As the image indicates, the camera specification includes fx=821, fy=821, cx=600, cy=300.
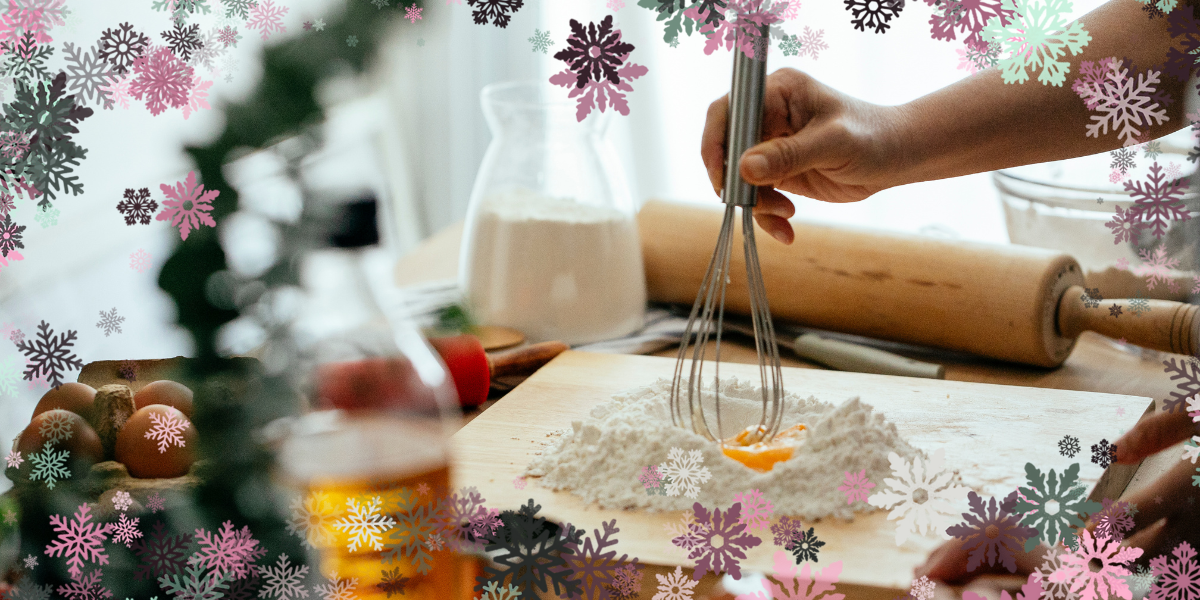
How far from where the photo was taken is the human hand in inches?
20.6

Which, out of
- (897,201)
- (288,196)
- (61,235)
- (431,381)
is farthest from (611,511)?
(897,201)

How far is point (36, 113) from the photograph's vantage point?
46 cm

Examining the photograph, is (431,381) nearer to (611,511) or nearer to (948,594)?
(611,511)

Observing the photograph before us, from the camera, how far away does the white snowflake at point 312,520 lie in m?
0.38

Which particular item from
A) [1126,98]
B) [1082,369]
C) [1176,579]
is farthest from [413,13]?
[1082,369]

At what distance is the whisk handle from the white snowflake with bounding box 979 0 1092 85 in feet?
0.39

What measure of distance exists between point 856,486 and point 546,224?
0.34 metres

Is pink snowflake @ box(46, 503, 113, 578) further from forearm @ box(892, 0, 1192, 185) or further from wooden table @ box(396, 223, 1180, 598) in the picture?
forearm @ box(892, 0, 1192, 185)

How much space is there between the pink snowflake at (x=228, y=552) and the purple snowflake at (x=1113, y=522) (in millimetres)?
422

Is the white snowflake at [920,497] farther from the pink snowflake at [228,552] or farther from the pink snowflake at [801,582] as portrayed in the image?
the pink snowflake at [228,552]

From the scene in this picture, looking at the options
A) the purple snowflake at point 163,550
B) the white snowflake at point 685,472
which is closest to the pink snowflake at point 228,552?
the purple snowflake at point 163,550

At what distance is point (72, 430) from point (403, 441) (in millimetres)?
204

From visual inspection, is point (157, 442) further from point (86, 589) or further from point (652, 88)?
point (652, 88)

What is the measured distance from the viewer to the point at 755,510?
43 cm
